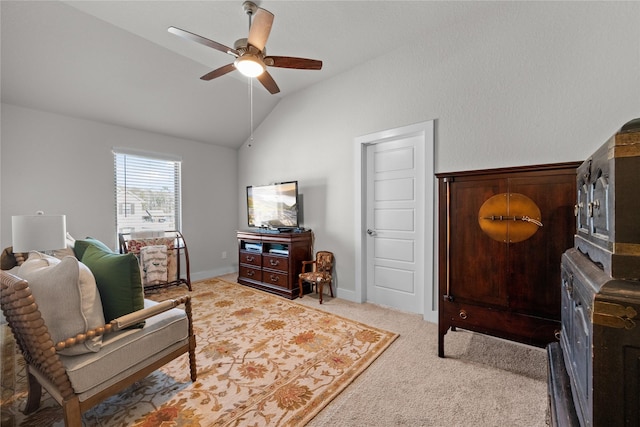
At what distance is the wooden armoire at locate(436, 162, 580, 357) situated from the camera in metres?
1.66

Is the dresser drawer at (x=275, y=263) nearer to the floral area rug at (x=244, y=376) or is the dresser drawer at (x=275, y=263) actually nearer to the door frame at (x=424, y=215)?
the floral area rug at (x=244, y=376)

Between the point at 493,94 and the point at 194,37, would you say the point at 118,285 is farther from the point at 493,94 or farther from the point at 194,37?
the point at 493,94

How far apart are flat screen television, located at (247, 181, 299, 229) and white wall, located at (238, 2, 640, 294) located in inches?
14.6

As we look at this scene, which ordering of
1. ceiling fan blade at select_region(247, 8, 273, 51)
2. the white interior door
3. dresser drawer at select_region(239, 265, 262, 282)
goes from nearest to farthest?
ceiling fan blade at select_region(247, 8, 273, 51), the white interior door, dresser drawer at select_region(239, 265, 262, 282)

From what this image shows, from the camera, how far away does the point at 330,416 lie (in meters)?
1.49

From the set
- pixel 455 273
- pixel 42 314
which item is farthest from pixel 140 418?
pixel 455 273

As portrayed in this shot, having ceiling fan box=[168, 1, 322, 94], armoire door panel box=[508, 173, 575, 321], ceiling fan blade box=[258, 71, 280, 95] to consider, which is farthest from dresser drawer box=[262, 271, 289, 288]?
armoire door panel box=[508, 173, 575, 321]

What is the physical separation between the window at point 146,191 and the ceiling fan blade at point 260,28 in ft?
9.95

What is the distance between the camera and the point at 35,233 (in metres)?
1.94

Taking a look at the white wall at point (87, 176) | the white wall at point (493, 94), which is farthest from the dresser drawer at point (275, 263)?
the white wall at point (87, 176)

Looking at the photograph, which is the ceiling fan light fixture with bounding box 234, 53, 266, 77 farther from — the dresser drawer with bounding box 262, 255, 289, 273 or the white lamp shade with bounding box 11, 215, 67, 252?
the dresser drawer with bounding box 262, 255, 289, 273

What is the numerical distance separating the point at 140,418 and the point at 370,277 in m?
2.59

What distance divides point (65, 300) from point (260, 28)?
6.56 feet

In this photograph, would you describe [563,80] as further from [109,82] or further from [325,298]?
[109,82]
